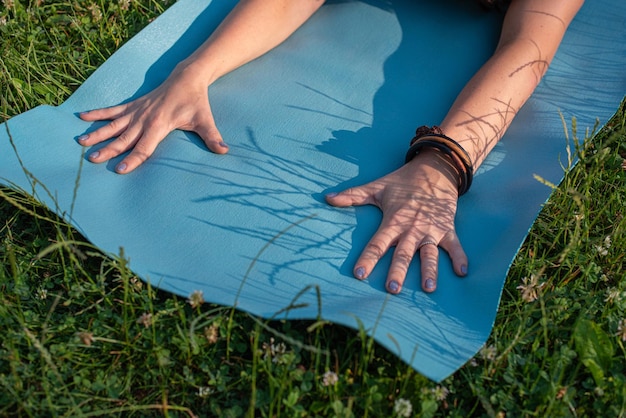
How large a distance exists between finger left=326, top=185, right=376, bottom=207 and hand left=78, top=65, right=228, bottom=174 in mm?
421

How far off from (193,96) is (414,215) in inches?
35.1

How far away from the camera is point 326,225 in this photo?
7.09 feet

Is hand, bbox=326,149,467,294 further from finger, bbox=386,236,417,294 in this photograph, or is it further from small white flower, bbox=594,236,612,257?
small white flower, bbox=594,236,612,257

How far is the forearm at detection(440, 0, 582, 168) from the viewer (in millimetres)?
2348

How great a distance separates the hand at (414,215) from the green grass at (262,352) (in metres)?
0.21

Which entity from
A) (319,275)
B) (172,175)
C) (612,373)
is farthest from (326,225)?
(612,373)

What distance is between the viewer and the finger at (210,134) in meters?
2.36

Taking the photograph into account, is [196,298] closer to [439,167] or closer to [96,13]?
[439,167]

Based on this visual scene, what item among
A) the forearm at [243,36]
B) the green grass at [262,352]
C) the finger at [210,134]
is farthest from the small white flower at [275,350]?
the forearm at [243,36]

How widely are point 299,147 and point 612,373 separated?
3.89 feet

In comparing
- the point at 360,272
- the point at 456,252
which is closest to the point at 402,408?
the point at 360,272

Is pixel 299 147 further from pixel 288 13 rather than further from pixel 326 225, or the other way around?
pixel 288 13

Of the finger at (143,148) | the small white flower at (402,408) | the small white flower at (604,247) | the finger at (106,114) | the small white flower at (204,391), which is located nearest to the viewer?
the small white flower at (402,408)

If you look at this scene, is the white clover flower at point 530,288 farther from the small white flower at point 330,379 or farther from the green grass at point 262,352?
the small white flower at point 330,379
